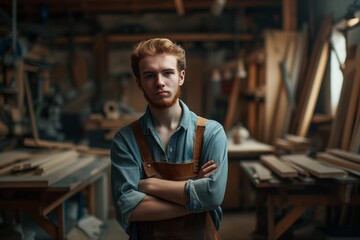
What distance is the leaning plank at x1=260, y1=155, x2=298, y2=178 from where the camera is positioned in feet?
9.51

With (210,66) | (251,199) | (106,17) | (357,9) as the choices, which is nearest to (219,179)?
(357,9)

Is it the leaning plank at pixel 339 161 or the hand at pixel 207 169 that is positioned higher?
the hand at pixel 207 169

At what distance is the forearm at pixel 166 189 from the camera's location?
1847mm

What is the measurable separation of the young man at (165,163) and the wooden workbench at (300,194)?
111cm

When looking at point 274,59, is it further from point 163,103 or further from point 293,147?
point 163,103

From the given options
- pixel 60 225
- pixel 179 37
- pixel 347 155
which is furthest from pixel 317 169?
pixel 179 37

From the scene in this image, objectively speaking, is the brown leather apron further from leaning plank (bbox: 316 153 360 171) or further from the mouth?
leaning plank (bbox: 316 153 360 171)

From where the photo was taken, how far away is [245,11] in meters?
7.03

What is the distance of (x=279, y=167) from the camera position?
123 inches

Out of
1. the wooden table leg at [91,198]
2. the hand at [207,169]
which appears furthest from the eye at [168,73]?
the wooden table leg at [91,198]

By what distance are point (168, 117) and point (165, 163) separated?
0.85 ft

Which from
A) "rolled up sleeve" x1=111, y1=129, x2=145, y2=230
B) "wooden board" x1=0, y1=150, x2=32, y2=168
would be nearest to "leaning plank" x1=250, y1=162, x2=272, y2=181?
"rolled up sleeve" x1=111, y1=129, x2=145, y2=230

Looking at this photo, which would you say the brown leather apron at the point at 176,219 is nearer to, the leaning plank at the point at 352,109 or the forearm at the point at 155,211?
the forearm at the point at 155,211

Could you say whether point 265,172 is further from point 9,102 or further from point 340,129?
point 9,102
